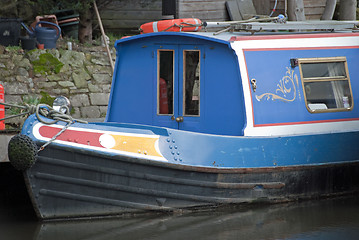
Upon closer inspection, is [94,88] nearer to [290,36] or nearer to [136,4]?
[136,4]

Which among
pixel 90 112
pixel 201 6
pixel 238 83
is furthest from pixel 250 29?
pixel 201 6

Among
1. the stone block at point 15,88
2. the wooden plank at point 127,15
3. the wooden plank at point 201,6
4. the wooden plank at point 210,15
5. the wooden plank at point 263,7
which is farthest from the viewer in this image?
the wooden plank at point 127,15

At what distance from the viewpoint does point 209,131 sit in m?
8.97

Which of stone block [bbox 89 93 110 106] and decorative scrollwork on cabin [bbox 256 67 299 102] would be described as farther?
stone block [bbox 89 93 110 106]

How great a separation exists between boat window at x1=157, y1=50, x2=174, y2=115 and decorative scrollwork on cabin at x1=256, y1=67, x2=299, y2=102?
1.27 metres

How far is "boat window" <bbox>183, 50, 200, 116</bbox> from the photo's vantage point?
906cm

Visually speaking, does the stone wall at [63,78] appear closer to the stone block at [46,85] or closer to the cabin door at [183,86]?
the stone block at [46,85]

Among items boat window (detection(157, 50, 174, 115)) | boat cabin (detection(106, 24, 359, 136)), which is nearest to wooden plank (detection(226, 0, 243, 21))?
boat cabin (detection(106, 24, 359, 136))

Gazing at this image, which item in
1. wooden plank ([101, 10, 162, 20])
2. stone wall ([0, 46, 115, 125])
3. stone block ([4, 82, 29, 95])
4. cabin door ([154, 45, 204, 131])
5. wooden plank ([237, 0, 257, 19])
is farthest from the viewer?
wooden plank ([101, 10, 162, 20])

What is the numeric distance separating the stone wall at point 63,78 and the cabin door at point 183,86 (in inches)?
186

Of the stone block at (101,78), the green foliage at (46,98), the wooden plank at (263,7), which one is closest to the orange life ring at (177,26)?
the green foliage at (46,98)

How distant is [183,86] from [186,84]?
0.17ft

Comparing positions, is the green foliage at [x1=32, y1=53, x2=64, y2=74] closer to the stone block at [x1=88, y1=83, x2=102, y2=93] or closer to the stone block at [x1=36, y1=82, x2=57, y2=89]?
the stone block at [x1=36, y1=82, x2=57, y2=89]

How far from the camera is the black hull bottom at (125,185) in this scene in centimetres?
798
